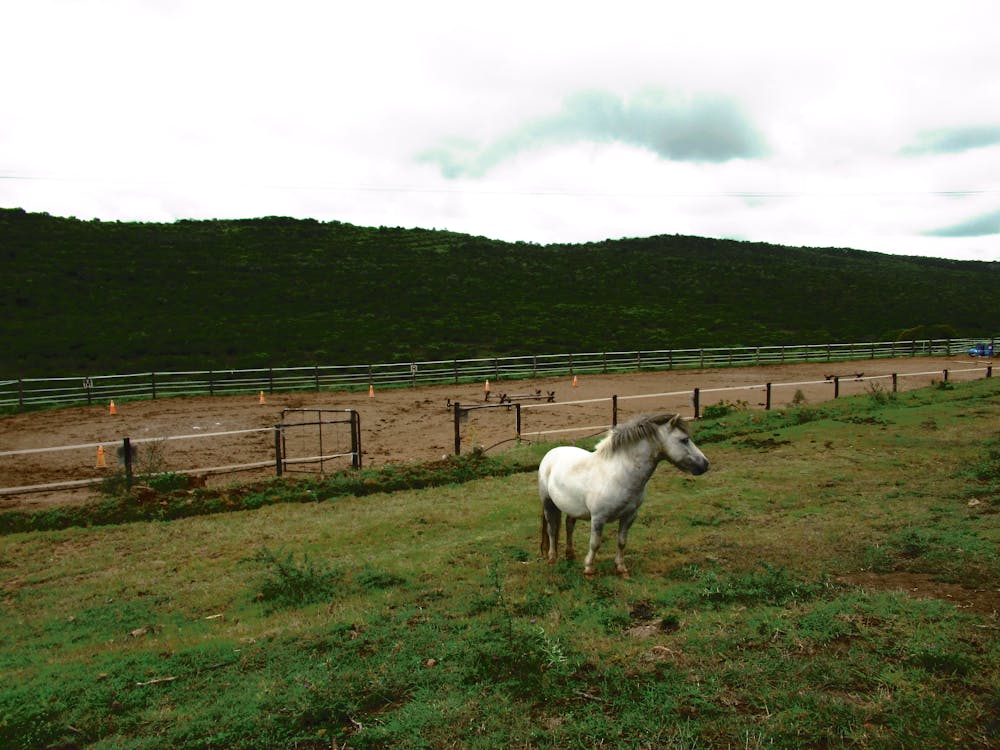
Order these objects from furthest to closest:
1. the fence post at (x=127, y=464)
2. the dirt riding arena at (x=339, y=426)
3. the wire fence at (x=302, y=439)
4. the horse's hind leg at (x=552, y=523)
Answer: the dirt riding arena at (x=339, y=426) → the wire fence at (x=302, y=439) → the fence post at (x=127, y=464) → the horse's hind leg at (x=552, y=523)

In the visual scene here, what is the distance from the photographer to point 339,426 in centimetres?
1942

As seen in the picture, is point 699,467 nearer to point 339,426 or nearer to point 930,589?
point 930,589

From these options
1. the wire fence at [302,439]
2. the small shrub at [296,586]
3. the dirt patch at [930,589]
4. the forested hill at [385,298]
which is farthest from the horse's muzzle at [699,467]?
the forested hill at [385,298]

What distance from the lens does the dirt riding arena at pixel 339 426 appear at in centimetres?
1380

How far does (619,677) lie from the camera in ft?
12.8

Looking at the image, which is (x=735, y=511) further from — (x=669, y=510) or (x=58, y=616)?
(x=58, y=616)

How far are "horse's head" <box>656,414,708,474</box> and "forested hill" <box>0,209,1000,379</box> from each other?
34.3m

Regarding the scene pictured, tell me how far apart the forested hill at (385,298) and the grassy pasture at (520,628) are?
31.4 m

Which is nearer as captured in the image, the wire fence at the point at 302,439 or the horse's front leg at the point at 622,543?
the horse's front leg at the point at 622,543

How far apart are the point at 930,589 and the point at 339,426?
55.5ft

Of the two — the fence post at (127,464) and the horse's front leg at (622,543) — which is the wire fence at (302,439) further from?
the horse's front leg at (622,543)

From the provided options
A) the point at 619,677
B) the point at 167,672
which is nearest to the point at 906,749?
the point at 619,677

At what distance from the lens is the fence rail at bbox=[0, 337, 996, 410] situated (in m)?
26.4

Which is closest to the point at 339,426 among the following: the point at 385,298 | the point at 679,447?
the point at 679,447
